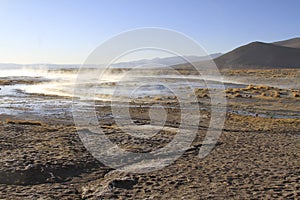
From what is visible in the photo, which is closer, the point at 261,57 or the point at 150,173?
the point at 150,173

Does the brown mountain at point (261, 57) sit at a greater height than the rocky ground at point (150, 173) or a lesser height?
greater

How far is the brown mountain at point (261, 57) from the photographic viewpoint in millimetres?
142625

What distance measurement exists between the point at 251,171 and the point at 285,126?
892 cm

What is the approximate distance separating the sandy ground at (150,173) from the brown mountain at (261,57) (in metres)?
132

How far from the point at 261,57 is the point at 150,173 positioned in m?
158

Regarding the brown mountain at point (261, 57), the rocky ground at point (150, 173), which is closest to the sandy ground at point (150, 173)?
the rocky ground at point (150, 173)

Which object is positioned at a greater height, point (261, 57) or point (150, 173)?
point (261, 57)

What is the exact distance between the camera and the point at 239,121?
18578mm

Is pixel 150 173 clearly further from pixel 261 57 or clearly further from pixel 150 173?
pixel 261 57

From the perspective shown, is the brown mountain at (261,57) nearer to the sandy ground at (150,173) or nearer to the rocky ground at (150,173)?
the sandy ground at (150,173)

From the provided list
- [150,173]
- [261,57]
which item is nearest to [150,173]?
[150,173]

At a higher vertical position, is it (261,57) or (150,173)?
(261,57)

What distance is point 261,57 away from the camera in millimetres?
157000

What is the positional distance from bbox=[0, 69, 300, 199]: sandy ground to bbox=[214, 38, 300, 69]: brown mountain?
132m
